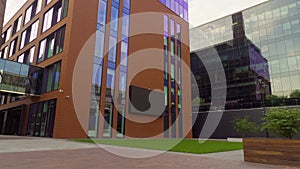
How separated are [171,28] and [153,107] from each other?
14405 millimetres

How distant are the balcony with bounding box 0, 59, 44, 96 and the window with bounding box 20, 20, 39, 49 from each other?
674 centimetres

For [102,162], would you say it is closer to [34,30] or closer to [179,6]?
[34,30]

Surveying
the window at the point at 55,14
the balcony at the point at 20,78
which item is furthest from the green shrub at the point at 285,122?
the balcony at the point at 20,78

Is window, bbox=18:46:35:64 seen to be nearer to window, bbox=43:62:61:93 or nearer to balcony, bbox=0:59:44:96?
balcony, bbox=0:59:44:96

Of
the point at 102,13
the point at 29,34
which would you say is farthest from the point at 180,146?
the point at 29,34

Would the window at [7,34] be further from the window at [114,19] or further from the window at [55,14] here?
the window at [114,19]

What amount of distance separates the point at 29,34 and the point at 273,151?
102ft

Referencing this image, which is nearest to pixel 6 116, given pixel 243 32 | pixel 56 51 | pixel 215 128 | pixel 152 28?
pixel 56 51

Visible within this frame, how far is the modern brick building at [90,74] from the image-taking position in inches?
746

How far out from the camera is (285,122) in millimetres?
7559

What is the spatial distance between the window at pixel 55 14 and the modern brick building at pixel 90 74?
0.38ft

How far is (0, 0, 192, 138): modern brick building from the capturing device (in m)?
19.0

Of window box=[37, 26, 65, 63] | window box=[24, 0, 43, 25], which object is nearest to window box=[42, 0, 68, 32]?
window box=[37, 26, 65, 63]

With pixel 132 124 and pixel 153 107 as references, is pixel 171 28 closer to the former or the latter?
pixel 153 107
